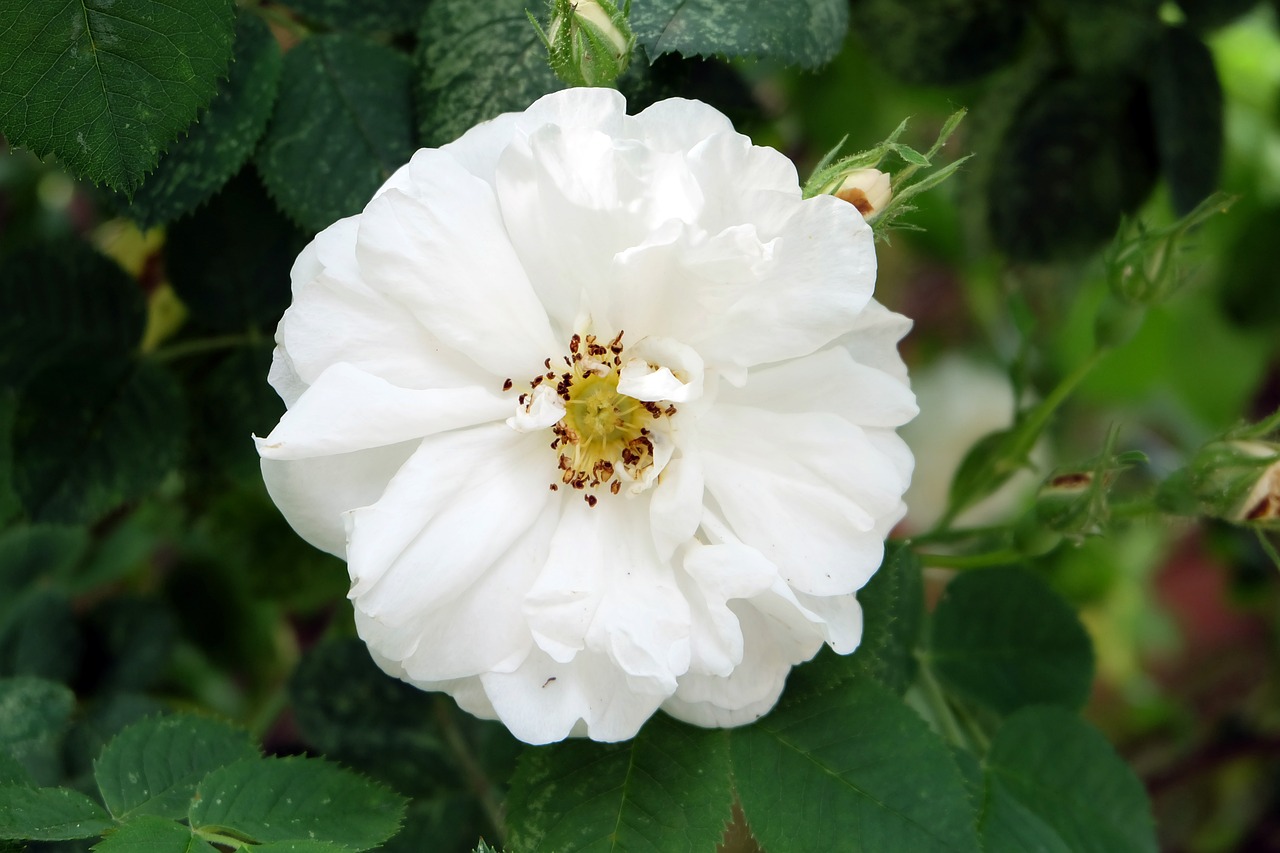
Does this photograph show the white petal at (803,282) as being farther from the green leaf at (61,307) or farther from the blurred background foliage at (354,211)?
the green leaf at (61,307)

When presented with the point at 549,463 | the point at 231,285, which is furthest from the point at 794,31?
the point at 231,285

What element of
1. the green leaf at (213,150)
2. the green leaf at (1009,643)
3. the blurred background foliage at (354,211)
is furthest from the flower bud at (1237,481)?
the green leaf at (213,150)

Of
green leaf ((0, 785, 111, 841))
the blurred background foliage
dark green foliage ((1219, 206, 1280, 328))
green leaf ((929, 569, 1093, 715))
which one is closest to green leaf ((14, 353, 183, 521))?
the blurred background foliage

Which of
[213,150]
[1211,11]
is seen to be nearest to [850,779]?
[213,150]

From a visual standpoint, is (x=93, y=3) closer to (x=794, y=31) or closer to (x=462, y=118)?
(x=462, y=118)

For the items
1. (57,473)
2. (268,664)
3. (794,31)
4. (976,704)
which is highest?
(794,31)

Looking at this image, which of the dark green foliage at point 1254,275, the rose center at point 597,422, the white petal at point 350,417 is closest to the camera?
the white petal at point 350,417

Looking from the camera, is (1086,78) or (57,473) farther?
(1086,78)

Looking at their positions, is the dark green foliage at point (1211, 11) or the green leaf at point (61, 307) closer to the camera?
the green leaf at point (61, 307)
